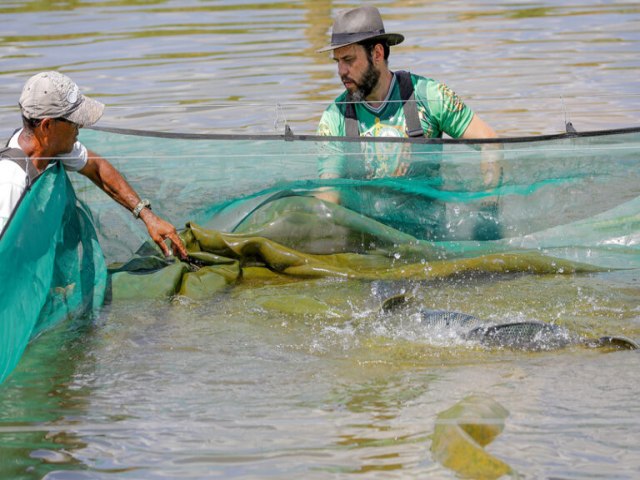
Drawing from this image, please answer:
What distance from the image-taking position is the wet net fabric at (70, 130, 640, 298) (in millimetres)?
5535

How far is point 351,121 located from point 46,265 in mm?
1999

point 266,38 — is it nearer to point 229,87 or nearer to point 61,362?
point 229,87

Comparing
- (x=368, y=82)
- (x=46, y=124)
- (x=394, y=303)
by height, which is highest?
(x=368, y=82)

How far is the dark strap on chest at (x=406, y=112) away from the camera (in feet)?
19.2

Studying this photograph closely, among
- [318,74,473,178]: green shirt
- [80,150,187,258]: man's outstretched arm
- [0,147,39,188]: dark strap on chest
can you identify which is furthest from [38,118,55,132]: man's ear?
[318,74,473,178]: green shirt

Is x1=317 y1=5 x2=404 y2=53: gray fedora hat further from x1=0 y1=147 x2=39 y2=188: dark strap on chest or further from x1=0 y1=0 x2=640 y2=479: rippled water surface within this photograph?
x1=0 y1=147 x2=39 y2=188: dark strap on chest

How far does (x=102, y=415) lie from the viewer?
14.0 feet

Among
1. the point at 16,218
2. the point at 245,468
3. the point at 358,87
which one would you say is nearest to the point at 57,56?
the point at 358,87

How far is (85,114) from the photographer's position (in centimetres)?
491

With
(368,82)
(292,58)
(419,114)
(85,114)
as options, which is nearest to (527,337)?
(419,114)

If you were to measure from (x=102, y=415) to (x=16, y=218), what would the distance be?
0.95 m

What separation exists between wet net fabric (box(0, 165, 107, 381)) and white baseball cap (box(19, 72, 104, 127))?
11.1 inches

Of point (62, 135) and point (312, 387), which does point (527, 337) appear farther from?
point (62, 135)

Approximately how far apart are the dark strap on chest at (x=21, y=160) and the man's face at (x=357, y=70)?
1.91 meters
